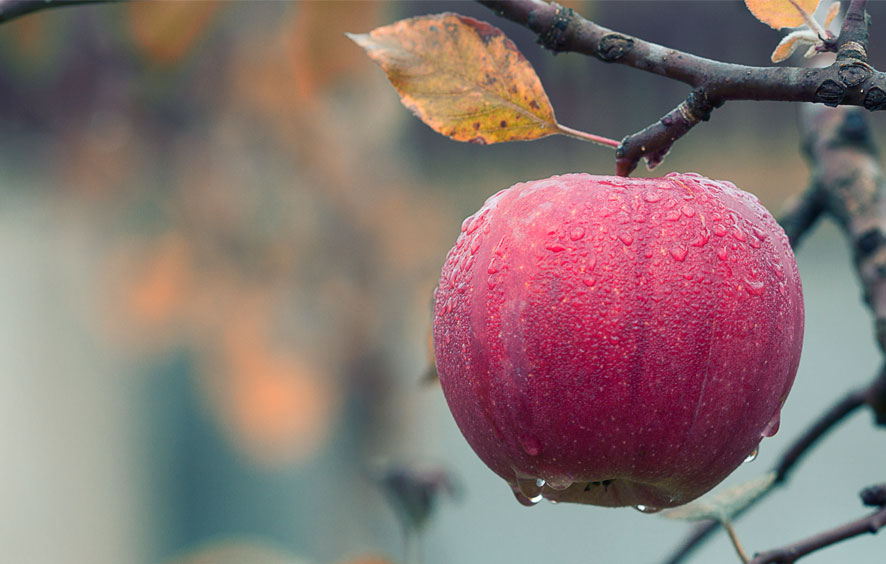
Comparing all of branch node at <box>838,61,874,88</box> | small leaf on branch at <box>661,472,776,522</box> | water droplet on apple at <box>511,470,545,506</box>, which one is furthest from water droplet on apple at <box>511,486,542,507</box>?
branch node at <box>838,61,874,88</box>

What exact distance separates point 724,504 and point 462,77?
0.27 meters

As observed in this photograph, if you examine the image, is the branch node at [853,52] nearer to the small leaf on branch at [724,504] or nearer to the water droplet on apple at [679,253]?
the water droplet on apple at [679,253]

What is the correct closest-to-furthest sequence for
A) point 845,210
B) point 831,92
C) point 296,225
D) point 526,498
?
point 831,92, point 526,498, point 845,210, point 296,225

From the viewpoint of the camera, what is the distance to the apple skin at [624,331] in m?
0.31

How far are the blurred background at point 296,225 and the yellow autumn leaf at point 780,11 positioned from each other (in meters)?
0.41

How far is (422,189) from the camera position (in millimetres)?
1904

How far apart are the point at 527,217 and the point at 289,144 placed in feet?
3.37

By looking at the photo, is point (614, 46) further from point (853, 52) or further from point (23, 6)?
point (23, 6)

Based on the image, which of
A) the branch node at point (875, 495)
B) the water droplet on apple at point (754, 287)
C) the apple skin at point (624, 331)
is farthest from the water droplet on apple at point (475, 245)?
the branch node at point (875, 495)

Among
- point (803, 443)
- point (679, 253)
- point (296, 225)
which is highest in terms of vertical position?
point (679, 253)

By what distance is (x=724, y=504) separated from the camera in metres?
0.46

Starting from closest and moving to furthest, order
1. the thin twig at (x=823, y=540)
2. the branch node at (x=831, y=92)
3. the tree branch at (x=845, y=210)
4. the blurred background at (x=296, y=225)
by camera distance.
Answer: the branch node at (x=831, y=92)
the thin twig at (x=823, y=540)
the tree branch at (x=845, y=210)
the blurred background at (x=296, y=225)

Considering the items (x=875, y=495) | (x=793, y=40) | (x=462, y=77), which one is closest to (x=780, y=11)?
(x=793, y=40)

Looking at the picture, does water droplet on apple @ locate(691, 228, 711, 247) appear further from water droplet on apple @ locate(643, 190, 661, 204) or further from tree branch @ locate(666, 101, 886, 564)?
tree branch @ locate(666, 101, 886, 564)
